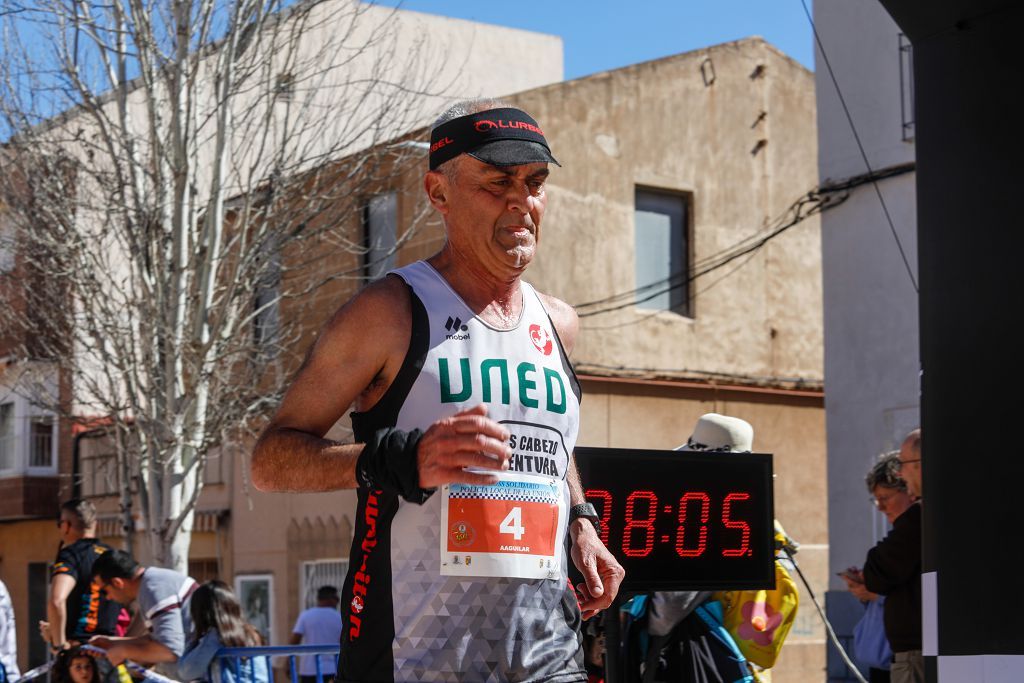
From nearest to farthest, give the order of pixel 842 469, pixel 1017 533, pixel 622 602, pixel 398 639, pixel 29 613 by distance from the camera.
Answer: pixel 398 639 → pixel 1017 533 → pixel 622 602 → pixel 842 469 → pixel 29 613

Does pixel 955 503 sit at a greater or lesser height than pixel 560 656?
greater

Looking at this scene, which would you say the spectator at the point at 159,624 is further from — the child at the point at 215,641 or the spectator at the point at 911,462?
the spectator at the point at 911,462

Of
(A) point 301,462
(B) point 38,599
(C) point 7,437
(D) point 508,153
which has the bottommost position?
(B) point 38,599

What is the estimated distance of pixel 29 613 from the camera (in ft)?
96.7

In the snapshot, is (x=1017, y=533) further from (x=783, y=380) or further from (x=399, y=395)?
(x=783, y=380)

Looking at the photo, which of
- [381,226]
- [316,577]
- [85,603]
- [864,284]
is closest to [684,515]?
[85,603]

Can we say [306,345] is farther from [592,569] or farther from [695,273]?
[592,569]

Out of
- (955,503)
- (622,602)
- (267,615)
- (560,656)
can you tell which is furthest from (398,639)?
(267,615)

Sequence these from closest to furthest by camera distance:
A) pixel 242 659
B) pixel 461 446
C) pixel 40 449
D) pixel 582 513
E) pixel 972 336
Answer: pixel 461 446 → pixel 582 513 → pixel 972 336 → pixel 242 659 → pixel 40 449

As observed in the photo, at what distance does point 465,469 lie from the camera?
8.97 feet

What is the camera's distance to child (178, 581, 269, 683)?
8.48 meters

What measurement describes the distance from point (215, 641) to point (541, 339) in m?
5.82

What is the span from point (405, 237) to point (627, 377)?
5118mm

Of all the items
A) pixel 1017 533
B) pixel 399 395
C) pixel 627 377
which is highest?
pixel 627 377
